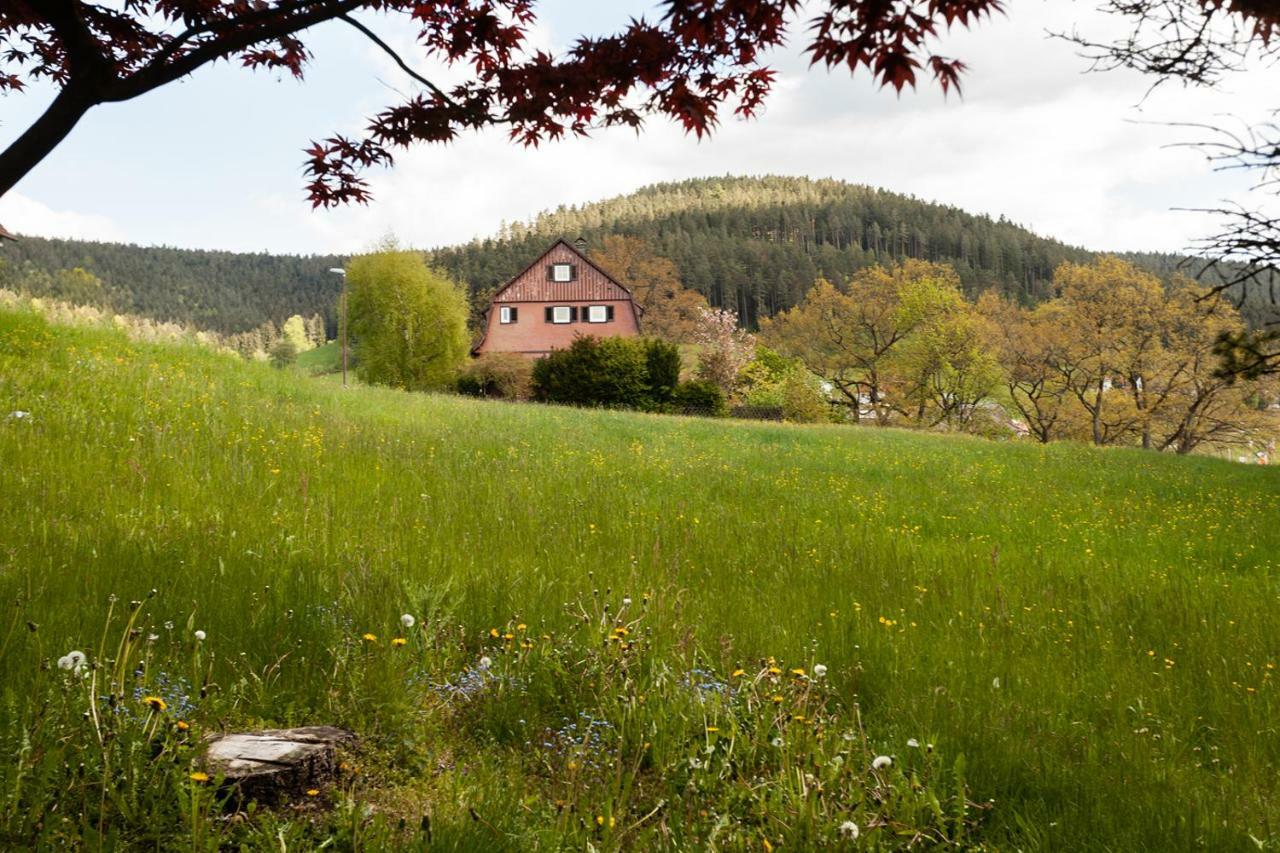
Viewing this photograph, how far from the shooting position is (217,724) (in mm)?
2859

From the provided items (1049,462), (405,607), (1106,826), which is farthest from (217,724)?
(1049,462)

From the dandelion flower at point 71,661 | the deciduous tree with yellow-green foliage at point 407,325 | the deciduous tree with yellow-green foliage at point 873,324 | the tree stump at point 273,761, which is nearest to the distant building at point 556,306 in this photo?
the deciduous tree with yellow-green foliage at point 407,325

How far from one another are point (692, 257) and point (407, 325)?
2783 inches

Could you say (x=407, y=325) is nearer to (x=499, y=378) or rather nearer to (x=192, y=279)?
(x=499, y=378)

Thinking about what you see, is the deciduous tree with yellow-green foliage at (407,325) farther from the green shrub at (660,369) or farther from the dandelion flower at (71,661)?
the dandelion flower at (71,661)

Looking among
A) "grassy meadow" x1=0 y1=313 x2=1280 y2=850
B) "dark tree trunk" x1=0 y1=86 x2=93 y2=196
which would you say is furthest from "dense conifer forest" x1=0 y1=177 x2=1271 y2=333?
"dark tree trunk" x1=0 y1=86 x2=93 y2=196

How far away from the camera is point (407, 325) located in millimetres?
45094

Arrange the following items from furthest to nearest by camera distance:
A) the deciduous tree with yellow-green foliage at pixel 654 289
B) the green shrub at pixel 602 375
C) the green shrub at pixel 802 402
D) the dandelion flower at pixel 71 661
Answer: the deciduous tree with yellow-green foliage at pixel 654 289 → the green shrub at pixel 802 402 → the green shrub at pixel 602 375 → the dandelion flower at pixel 71 661

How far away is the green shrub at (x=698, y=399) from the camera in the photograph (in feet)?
117

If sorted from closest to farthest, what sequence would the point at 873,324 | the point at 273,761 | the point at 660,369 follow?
the point at 273,761
the point at 660,369
the point at 873,324

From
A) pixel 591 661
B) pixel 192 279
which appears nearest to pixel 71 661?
pixel 591 661

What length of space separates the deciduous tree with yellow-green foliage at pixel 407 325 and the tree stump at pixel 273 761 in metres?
42.4

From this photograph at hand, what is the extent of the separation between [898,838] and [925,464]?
14.1 m

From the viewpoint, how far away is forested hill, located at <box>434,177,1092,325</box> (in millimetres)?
110125
